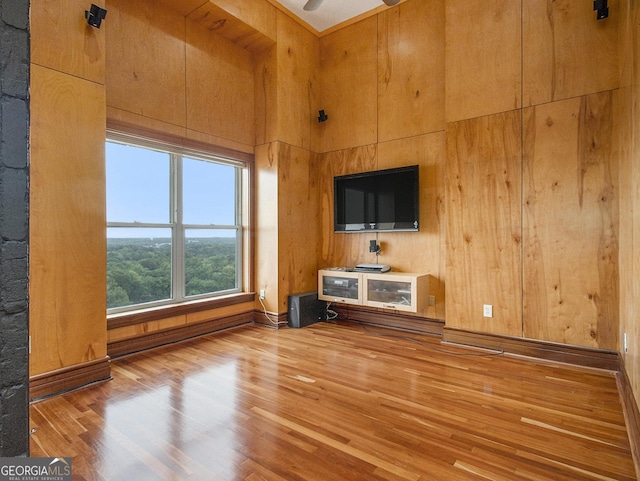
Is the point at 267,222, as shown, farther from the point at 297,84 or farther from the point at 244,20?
the point at 244,20

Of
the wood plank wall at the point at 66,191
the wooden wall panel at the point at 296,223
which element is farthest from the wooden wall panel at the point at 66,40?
the wooden wall panel at the point at 296,223

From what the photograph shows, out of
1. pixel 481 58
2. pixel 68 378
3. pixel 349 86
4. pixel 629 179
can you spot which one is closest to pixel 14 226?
pixel 68 378

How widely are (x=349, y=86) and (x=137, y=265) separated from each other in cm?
336

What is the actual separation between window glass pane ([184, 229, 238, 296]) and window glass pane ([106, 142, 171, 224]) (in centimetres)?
45

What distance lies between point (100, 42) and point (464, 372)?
3879 millimetres

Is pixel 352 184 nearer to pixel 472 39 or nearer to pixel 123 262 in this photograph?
pixel 472 39

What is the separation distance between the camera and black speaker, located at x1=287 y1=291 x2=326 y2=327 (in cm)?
429

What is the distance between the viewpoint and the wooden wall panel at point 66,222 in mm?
2400

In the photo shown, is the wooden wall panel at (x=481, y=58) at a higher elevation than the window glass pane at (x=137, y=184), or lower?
higher

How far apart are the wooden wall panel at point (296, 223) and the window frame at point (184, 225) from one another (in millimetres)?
465

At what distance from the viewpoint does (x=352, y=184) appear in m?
4.48

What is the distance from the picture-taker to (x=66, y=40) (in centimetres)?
255

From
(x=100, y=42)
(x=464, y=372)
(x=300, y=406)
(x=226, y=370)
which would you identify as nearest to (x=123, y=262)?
(x=226, y=370)

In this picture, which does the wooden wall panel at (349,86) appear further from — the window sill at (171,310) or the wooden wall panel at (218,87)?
the window sill at (171,310)
